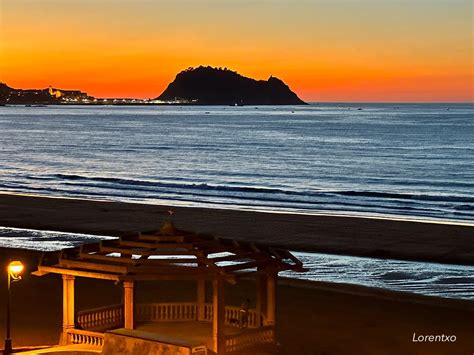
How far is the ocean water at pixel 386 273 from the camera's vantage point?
79.7 ft

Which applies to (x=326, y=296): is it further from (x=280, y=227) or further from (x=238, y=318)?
(x=280, y=227)

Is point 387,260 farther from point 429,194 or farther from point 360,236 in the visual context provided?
point 429,194

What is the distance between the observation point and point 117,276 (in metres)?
14.2

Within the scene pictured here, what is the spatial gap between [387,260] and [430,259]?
1349 millimetres

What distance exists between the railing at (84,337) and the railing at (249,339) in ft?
6.71

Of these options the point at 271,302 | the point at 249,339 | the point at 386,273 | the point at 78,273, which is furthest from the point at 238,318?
the point at 386,273

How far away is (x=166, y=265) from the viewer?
→ 47.1 ft

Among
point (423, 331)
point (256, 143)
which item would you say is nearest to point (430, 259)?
point (423, 331)

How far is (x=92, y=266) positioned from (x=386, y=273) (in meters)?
13.8

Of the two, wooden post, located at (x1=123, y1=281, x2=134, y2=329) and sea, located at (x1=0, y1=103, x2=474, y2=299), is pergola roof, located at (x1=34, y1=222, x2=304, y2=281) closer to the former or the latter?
wooden post, located at (x1=123, y1=281, x2=134, y2=329)

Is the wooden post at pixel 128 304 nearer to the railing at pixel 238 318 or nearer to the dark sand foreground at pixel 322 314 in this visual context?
the railing at pixel 238 318

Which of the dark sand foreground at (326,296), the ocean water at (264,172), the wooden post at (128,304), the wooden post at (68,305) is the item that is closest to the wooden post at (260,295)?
the dark sand foreground at (326,296)

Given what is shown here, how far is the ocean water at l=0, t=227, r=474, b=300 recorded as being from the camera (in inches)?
957

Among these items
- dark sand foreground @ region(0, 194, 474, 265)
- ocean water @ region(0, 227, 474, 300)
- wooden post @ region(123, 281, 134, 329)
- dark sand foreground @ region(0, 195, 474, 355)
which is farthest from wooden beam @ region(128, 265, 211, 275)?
dark sand foreground @ region(0, 194, 474, 265)
